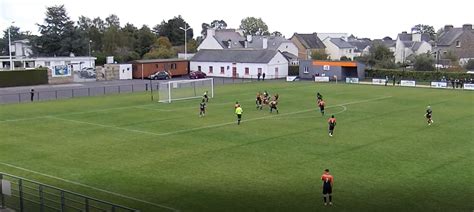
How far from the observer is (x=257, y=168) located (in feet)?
76.6

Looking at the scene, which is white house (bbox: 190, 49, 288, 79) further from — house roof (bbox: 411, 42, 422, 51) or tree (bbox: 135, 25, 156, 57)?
house roof (bbox: 411, 42, 422, 51)

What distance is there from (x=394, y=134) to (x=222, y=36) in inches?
3078

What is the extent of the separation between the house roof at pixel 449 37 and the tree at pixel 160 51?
Result: 162ft

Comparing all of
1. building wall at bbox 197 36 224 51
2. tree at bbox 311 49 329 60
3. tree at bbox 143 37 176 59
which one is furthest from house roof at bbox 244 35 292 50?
tree at bbox 143 37 176 59

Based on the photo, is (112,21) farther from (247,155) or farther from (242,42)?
(247,155)

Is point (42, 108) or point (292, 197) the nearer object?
point (292, 197)

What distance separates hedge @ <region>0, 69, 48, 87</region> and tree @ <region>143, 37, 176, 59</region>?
3103 centimetres

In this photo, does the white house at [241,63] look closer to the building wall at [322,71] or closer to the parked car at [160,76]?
the building wall at [322,71]

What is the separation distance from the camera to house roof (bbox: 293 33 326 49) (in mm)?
112512

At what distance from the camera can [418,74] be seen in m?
72.4

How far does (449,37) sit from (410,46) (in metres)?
17.2

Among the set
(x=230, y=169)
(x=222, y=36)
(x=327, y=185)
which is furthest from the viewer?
(x=222, y=36)

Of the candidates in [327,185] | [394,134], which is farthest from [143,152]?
[394,134]

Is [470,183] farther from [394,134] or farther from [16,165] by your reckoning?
[16,165]
